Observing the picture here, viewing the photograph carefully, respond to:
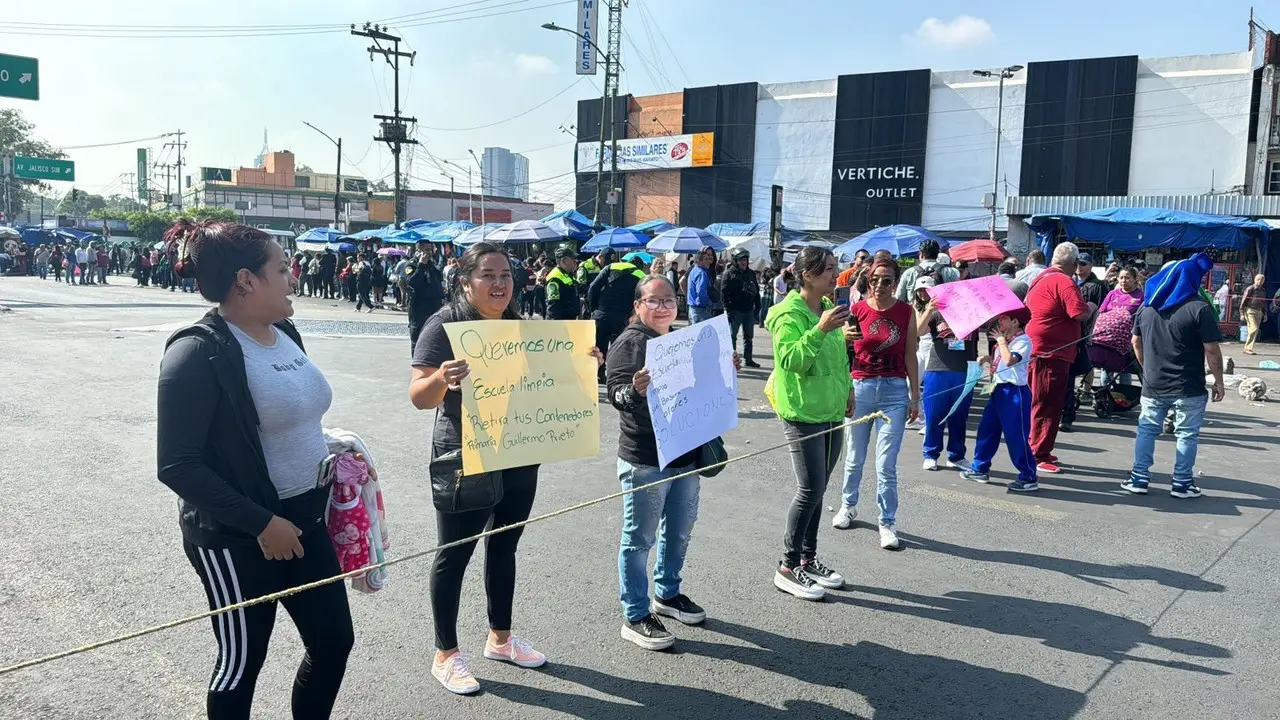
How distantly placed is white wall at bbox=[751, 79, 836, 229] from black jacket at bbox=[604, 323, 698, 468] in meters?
40.6

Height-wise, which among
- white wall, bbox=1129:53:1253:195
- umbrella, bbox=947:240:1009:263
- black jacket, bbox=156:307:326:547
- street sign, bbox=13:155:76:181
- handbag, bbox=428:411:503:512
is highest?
white wall, bbox=1129:53:1253:195

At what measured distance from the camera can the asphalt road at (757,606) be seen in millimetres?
3502

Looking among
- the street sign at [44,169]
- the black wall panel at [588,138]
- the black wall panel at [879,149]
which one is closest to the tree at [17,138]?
the street sign at [44,169]

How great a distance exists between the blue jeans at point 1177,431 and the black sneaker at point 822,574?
138 inches

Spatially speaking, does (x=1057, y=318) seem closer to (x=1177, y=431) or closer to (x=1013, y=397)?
(x=1013, y=397)

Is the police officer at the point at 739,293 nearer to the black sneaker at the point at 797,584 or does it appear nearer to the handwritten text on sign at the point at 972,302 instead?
the handwritten text on sign at the point at 972,302

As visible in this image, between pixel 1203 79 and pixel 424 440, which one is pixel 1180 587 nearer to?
pixel 424 440

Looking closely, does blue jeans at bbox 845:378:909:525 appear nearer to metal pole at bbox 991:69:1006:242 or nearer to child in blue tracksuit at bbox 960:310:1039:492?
child in blue tracksuit at bbox 960:310:1039:492

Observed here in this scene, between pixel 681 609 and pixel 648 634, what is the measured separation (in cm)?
33

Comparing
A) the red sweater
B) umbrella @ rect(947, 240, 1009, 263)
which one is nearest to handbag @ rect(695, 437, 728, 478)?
the red sweater

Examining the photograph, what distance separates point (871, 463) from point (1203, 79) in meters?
36.4

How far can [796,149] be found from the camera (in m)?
44.4

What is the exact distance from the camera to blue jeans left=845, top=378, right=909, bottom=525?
17.7 feet

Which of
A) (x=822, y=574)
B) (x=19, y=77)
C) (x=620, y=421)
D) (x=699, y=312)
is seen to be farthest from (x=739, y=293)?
(x=19, y=77)
